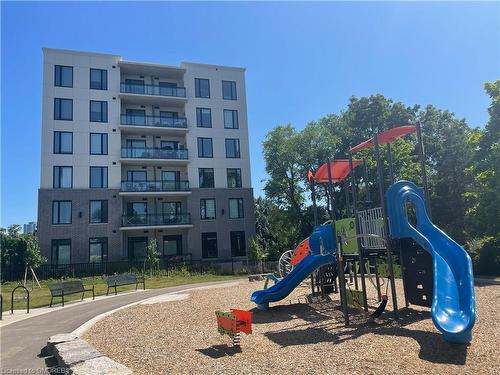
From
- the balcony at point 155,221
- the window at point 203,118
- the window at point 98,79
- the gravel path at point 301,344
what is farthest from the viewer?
the window at point 203,118

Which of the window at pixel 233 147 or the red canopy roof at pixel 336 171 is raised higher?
the window at pixel 233 147

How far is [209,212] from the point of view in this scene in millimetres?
39125

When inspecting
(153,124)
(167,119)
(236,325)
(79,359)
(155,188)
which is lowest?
(79,359)

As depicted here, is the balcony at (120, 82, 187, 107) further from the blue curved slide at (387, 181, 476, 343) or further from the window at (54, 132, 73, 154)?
the blue curved slide at (387, 181, 476, 343)

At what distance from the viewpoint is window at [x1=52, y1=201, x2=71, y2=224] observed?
3441 centimetres

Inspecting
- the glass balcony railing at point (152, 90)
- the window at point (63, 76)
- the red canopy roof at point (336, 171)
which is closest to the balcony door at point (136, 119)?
the glass balcony railing at point (152, 90)

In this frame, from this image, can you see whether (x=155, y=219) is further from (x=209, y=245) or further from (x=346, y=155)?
(x=346, y=155)

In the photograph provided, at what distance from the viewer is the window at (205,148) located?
132ft

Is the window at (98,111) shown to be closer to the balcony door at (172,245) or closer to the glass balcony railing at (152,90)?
the glass balcony railing at (152,90)

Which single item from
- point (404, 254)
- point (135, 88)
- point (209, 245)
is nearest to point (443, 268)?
point (404, 254)

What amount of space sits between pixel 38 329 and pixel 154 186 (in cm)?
2620

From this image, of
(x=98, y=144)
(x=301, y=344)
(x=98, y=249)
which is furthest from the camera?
(x=98, y=144)

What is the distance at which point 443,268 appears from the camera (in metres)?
9.05

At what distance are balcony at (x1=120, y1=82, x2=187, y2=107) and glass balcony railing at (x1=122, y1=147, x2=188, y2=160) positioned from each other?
5056 millimetres
